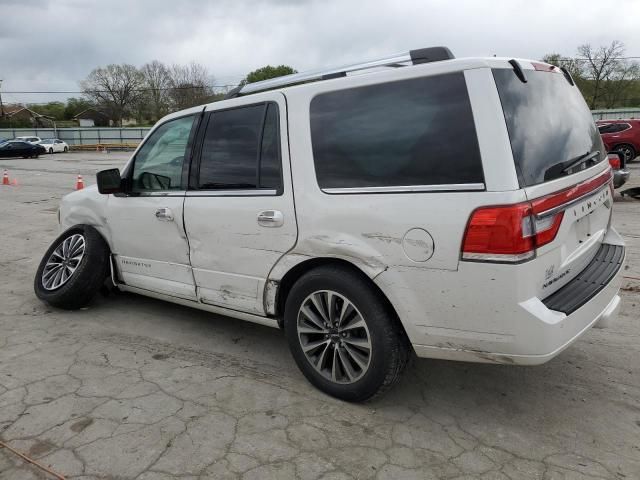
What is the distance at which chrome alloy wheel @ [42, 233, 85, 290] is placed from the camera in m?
4.60

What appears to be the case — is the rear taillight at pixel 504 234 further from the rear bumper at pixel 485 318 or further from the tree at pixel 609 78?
the tree at pixel 609 78

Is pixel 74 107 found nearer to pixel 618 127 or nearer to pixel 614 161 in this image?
pixel 618 127

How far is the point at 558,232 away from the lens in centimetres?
250

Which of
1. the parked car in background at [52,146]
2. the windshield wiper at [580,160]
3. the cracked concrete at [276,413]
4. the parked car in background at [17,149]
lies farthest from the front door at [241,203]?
the parked car in background at [52,146]

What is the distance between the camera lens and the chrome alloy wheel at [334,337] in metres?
2.87

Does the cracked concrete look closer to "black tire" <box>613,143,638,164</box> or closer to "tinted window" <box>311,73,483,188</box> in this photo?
"tinted window" <box>311,73,483,188</box>

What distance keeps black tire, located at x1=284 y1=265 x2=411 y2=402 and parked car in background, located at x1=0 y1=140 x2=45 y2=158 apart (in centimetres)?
4035

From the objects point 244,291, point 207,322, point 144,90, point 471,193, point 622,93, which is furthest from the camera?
point 144,90

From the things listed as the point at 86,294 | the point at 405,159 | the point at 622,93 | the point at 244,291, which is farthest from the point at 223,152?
the point at 622,93

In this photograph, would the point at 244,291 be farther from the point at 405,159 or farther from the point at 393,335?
the point at 405,159

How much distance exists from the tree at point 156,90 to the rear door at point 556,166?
6942 cm

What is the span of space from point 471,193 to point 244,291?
1.69 meters

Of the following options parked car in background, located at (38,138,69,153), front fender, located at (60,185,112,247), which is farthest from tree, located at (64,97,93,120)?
front fender, located at (60,185,112,247)

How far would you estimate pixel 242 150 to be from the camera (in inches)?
134
